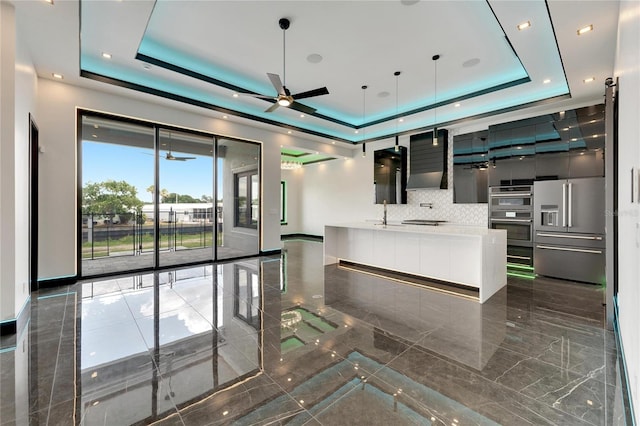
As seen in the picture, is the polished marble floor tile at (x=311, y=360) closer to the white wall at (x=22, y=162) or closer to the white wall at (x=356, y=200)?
the white wall at (x=22, y=162)

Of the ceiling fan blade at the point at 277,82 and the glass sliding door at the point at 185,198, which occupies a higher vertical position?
the ceiling fan blade at the point at 277,82

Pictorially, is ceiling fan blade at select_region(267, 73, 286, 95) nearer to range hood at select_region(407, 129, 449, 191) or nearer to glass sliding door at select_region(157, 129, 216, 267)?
glass sliding door at select_region(157, 129, 216, 267)

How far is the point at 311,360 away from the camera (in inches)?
94.9

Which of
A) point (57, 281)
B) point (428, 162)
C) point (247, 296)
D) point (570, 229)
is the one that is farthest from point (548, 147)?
point (57, 281)

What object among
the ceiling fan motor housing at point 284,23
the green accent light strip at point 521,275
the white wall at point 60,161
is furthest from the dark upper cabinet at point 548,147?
the white wall at point 60,161

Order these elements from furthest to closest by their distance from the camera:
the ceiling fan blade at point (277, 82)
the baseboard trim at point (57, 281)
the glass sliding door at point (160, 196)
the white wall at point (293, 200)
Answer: the white wall at point (293, 200), the glass sliding door at point (160, 196), the baseboard trim at point (57, 281), the ceiling fan blade at point (277, 82)

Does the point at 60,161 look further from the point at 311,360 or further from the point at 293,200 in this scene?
the point at 293,200

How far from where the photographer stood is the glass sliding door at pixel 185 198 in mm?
5938

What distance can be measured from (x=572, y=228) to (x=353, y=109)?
4941 mm

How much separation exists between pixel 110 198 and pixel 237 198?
2.61m

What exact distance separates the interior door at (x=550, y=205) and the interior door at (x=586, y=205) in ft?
0.29

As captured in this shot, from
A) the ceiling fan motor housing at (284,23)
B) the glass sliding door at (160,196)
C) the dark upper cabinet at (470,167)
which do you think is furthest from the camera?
the dark upper cabinet at (470,167)

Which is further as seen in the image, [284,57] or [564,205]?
[564,205]

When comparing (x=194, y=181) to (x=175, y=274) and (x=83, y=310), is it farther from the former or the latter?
(x=83, y=310)
